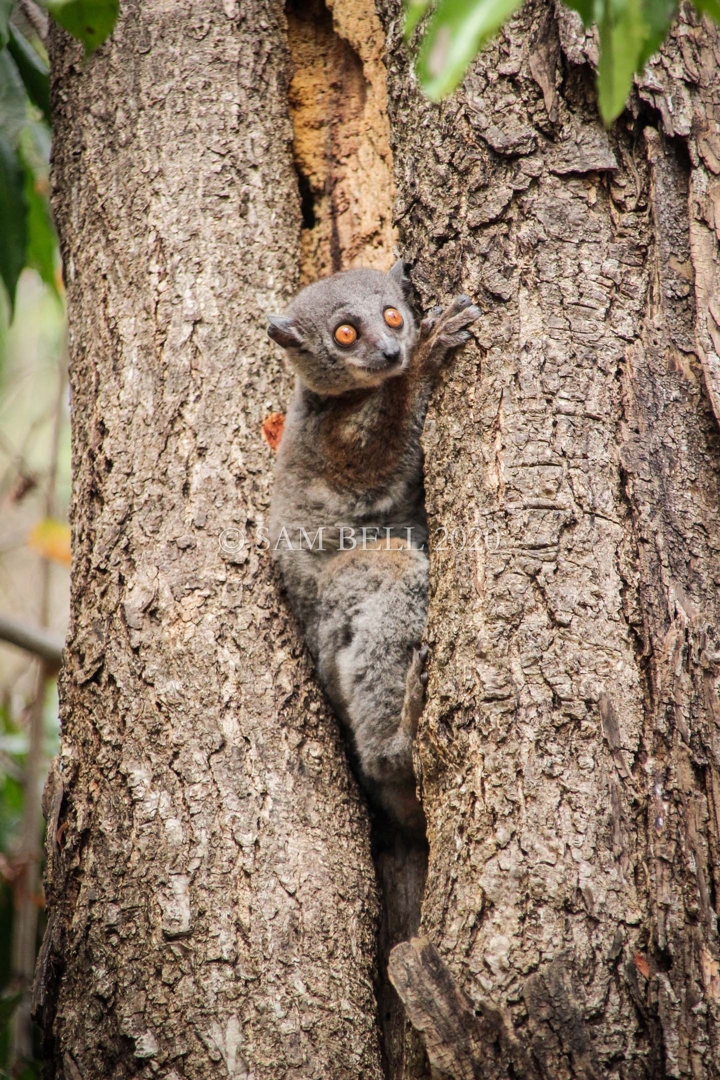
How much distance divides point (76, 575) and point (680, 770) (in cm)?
242

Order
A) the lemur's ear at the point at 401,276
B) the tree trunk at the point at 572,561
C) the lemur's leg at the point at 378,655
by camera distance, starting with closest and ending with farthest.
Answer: the tree trunk at the point at 572,561
the lemur's leg at the point at 378,655
the lemur's ear at the point at 401,276

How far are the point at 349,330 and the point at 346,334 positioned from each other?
3 centimetres

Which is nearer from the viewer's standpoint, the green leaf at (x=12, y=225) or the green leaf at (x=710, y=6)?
the green leaf at (x=710, y=6)

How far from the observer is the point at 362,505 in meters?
4.09

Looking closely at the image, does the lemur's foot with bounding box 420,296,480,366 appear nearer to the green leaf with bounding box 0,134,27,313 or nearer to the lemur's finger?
the lemur's finger

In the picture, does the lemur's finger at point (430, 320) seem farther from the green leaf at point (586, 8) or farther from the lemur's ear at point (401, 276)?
the green leaf at point (586, 8)

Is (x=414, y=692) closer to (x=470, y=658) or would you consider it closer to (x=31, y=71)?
(x=470, y=658)

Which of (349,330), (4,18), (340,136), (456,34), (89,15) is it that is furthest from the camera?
(340,136)

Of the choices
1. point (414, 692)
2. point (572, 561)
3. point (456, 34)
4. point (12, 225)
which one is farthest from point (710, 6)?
point (12, 225)

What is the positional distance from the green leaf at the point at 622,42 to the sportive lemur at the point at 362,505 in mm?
1892

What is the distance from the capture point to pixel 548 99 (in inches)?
120

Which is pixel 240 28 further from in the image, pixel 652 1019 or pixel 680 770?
pixel 652 1019

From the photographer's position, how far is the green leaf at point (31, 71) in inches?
180

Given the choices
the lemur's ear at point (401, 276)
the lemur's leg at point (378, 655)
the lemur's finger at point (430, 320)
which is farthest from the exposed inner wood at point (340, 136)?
the lemur's leg at point (378, 655)
